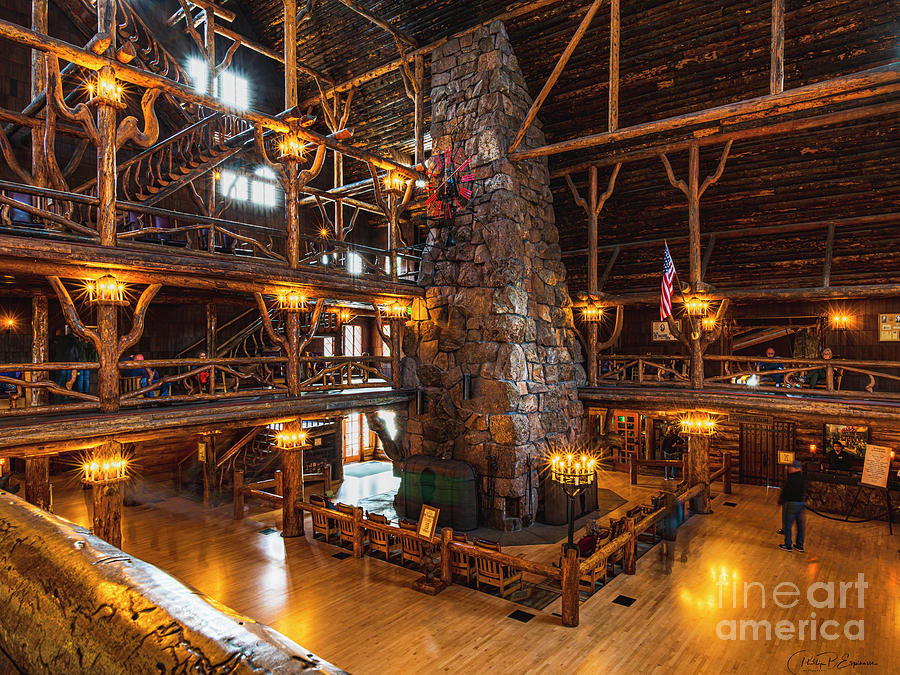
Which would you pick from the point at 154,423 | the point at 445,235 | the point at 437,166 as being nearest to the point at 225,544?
the point at 154,423

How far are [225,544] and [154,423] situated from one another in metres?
3.92

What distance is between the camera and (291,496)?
11.1 meters

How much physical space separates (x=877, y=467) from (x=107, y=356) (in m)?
14.9

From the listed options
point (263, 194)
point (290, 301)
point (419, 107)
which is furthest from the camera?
point (263, 194)

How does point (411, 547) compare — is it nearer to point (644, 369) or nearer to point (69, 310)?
point (69, 310)

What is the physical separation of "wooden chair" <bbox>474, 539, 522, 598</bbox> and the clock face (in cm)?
788

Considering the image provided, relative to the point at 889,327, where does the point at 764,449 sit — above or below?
below

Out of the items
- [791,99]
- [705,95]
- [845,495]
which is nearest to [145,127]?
[791,99]

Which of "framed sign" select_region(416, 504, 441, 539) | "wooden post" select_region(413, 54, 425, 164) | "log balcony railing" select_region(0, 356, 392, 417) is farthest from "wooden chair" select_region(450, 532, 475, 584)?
"wooden post" select_region(413, 54, 425, 164)

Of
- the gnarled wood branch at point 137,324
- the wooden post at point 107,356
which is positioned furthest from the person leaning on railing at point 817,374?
the wooden post at point 107,356

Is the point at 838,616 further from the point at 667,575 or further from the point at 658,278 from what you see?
the point at 658,278

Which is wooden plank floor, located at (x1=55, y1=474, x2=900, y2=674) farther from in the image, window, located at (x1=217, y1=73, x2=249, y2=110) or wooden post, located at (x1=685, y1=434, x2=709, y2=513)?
window, located at (x1=217, y1=73, x2=249, y2=110)

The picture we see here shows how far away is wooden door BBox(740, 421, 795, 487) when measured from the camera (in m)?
15.0

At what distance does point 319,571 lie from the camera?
30.7ft
